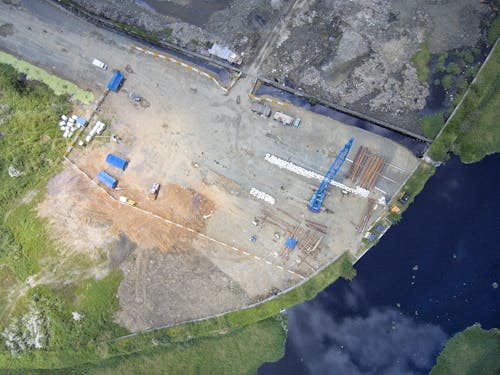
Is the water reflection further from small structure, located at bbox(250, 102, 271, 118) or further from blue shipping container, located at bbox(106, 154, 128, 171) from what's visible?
blue shipping container, located at bbox(106, 154, 128, 171)

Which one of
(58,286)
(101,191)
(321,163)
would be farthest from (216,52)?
(58,286)

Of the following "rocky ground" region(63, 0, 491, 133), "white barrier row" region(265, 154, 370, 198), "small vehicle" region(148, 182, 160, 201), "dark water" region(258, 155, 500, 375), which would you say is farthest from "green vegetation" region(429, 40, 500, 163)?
"small vehicle" region(148, 182, 160, 201)

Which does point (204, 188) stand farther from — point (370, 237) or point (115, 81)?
point (370, 237)

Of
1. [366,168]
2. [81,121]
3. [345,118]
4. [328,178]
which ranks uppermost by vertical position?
[345,118]

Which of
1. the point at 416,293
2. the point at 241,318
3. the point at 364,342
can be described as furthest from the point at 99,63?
A: the point at 416,293

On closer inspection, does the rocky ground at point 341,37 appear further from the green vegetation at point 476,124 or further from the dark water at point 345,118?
the green vegetation at point 476,124

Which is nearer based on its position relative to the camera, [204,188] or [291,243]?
[291,243]
